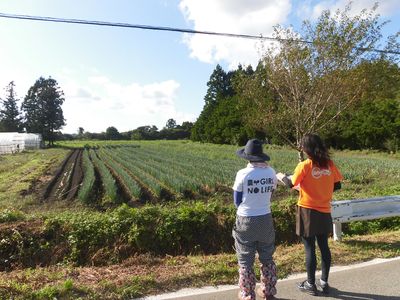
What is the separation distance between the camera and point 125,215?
6.41 m

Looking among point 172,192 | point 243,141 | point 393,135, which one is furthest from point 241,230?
point 243,141

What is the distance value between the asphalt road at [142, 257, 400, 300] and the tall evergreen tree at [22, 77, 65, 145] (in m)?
70.0

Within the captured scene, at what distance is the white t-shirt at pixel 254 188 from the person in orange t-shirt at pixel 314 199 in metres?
0.47

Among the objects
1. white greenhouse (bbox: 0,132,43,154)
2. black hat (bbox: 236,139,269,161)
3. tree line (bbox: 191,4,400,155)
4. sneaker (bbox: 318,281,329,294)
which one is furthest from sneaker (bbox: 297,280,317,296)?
white greenhouse (bbox: 0,132,43,154)

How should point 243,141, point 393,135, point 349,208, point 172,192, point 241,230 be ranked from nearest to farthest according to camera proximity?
point 241,230 → point 349,208 → point 172,192 → point 393,135 → point 243,141

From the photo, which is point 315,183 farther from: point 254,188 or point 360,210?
point 360,210

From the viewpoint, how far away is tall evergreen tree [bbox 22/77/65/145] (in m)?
70.1

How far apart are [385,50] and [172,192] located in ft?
24.9

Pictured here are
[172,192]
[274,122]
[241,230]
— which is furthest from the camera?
[172,192]

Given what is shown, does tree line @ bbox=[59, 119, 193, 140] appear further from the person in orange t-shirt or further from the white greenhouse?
the person in orange t-shirt

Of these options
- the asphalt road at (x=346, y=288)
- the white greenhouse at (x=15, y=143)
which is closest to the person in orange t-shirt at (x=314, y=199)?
the asphalt road at (x=346, y=288)

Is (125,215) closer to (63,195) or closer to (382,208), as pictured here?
(382,208)

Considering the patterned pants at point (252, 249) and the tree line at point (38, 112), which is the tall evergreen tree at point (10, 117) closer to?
the tree line at point (38, 112)

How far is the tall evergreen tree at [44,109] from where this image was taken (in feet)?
230
